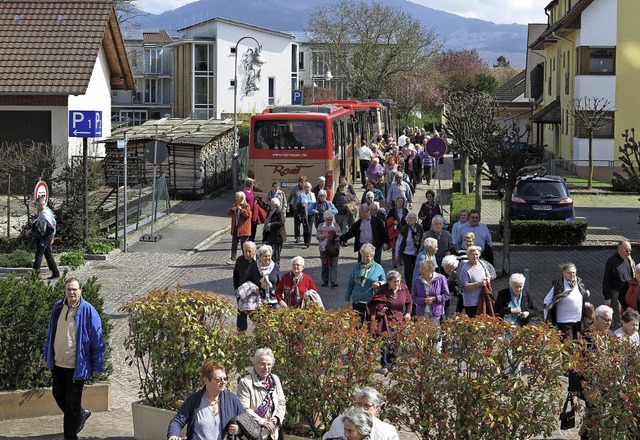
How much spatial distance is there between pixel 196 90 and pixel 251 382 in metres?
75.9

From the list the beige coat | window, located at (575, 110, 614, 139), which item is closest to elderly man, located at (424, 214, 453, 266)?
the beige coat

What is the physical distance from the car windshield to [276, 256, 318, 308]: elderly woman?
50.9 ft

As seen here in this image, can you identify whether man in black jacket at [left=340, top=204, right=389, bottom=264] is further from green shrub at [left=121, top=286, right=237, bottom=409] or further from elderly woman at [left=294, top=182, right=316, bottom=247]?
green shrub at [left=121, top=286, right=237, bottom=409]

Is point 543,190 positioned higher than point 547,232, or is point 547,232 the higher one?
point 543,190

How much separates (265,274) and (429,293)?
202cm

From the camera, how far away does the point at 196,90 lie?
8400 cm

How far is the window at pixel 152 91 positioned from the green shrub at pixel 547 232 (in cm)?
6855

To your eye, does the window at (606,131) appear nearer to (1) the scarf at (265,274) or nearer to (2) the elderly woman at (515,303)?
(1) the scarf at (265,274)

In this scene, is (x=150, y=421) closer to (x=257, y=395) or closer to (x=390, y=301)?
(x=257, y=395)

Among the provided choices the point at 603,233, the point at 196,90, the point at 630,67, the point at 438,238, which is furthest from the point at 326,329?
the point at 196,90

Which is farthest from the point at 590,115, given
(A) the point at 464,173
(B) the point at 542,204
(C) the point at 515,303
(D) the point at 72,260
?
(C) the point at 515,303

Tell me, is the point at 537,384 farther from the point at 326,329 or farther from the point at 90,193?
the point at 90,193

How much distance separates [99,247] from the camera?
966 inches

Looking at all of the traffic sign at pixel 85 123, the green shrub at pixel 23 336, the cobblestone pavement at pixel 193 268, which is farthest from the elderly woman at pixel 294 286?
the traffic sign at pixel 85 123
